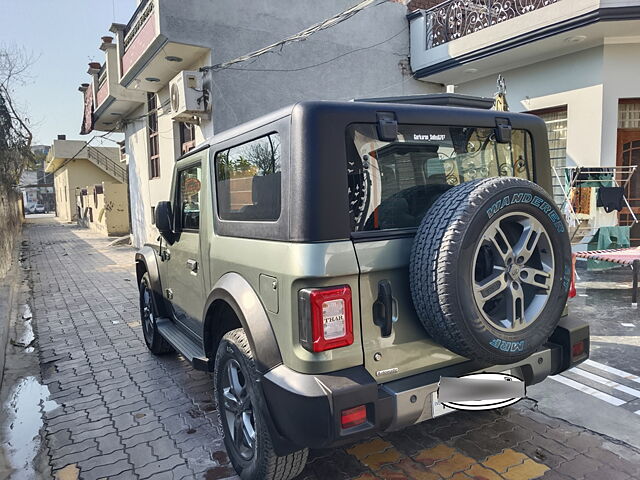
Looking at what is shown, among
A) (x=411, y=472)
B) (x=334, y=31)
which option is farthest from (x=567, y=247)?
(x=334, y=31)

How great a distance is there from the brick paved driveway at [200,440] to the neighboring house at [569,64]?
6345 mm

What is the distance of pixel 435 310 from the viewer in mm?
2092

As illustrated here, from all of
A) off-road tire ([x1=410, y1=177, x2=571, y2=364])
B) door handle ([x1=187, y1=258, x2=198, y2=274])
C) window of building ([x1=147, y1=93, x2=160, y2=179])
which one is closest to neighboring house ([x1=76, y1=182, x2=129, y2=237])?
window of building ([x1=147, y1=93, x2=160, y2=179])

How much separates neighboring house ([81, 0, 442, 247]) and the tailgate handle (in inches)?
291

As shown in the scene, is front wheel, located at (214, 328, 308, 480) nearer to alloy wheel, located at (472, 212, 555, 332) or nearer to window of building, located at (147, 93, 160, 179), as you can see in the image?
alloy wheel, located at (472, 212, 555, 332)

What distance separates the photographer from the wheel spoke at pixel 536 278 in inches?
90.2

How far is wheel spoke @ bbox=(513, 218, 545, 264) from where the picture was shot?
2260 mm

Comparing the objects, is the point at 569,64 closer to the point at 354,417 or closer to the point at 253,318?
the point at 253,318

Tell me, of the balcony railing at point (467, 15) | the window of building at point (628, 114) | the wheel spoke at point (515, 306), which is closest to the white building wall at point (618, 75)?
the window of building at point (628, 114)

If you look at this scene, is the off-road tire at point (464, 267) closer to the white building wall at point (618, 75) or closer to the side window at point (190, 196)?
the side window at point (190, 196)

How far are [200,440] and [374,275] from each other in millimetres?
1878

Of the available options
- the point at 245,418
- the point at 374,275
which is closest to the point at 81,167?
the point at 245,418

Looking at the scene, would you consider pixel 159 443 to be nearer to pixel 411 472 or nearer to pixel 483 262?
pixel 411 472

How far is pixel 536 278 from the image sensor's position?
7.70ft
